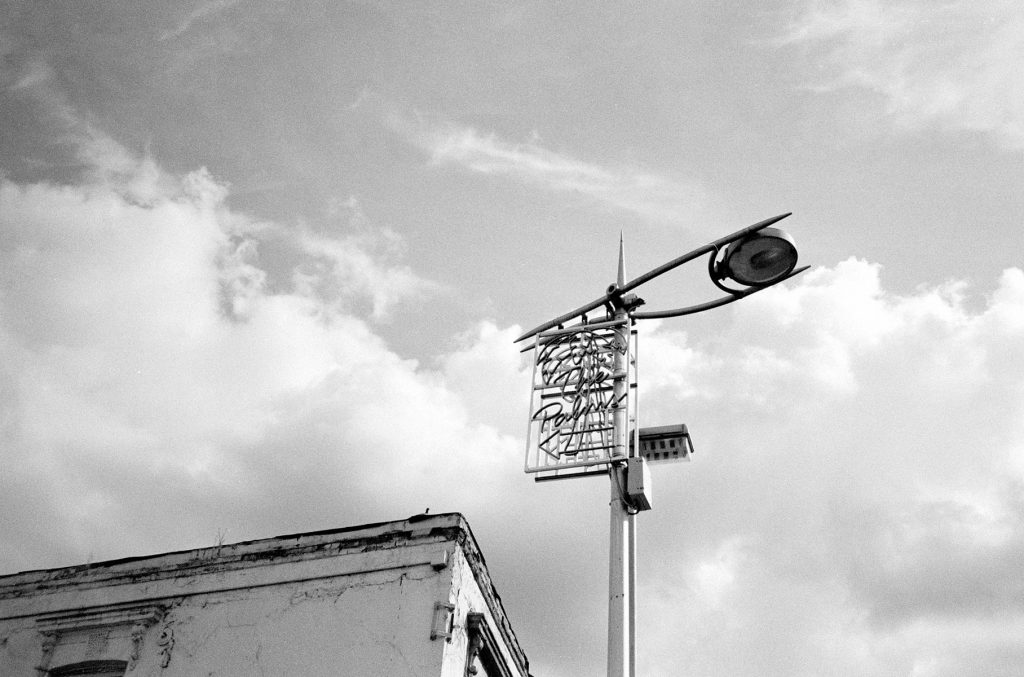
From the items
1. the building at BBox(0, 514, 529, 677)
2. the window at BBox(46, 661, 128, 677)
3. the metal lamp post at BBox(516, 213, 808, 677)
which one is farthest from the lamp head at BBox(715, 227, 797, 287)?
the window at BBox(46, 661, 128, 677)

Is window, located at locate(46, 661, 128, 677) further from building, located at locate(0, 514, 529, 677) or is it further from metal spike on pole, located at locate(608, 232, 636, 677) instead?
metal spike on pole, located at locate(608, 232, 636, 677)

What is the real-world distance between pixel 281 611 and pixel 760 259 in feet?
29.1

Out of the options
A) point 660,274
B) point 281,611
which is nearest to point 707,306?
point 660,274

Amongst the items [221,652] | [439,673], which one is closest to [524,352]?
[439,673]

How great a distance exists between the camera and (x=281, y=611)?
13.8 meters

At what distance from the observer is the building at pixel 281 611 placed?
1300 centimetres

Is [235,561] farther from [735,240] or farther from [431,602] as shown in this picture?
[735,240]

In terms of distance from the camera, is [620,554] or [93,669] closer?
[620,554]

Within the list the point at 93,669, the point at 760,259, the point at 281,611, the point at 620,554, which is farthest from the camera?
the point at 93,669

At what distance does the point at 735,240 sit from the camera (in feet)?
41.4

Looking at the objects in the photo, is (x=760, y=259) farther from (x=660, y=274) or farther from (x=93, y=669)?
(x=93, y=669)

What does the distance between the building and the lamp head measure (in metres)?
5.59

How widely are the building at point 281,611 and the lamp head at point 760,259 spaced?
18.3 ft

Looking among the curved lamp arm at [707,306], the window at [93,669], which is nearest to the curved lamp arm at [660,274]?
the curved lamp arm at [707,306]
